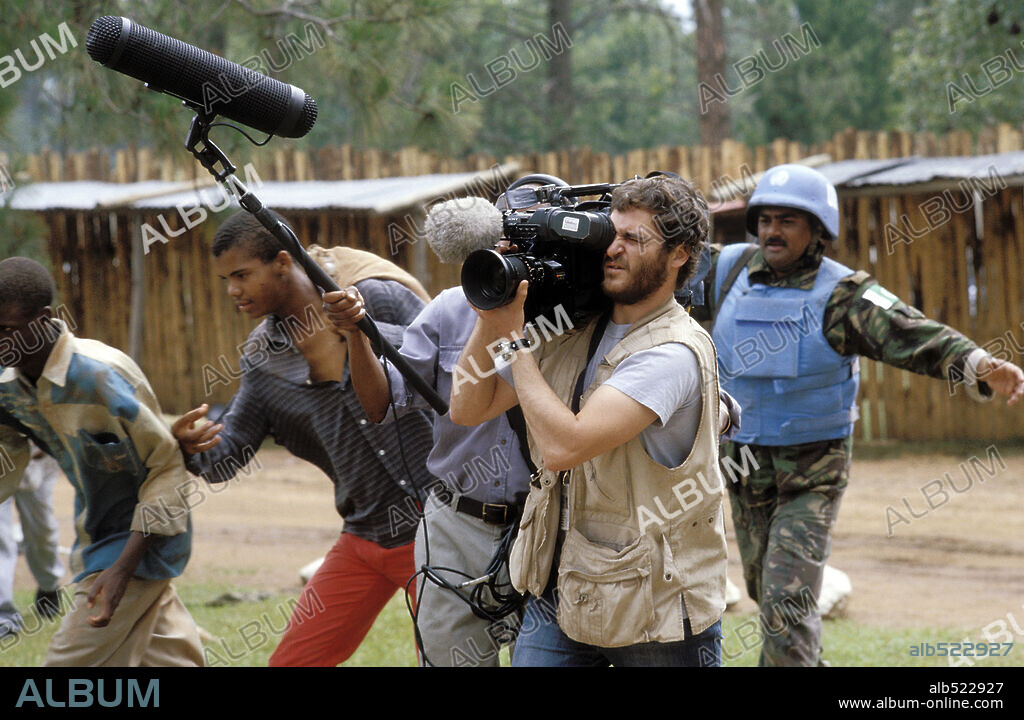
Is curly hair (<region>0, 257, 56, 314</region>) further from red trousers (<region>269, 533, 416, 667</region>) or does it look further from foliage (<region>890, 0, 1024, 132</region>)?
foliage (<region>890, 0, 1024, 132</region>)

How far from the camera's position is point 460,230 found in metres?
3.59

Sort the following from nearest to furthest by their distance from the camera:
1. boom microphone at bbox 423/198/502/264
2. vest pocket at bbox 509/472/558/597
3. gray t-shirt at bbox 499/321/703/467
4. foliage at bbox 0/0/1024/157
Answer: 1. gray t-shirt at bbox 499/321/703/467
2. vest pocket at bbox 509/472/558/597
3. boom microphone at bbox 423/198/502/264
4. foliage at bbox 0/0/1024/157

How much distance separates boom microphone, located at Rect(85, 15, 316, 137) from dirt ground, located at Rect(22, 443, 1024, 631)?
183 inches

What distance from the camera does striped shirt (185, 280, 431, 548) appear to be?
4023mm

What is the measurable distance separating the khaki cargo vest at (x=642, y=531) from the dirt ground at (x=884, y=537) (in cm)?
396

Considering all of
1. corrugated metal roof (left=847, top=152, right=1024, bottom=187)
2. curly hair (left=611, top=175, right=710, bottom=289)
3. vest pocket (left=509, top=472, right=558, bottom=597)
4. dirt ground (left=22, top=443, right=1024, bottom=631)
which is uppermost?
curly hair (left=611, top=175, right=710, bottom=289)

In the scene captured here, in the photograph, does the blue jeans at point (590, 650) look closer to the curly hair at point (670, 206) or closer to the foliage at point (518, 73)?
the curly hair at point (670, 206)

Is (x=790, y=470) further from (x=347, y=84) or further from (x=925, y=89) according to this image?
(x=925, y=89)

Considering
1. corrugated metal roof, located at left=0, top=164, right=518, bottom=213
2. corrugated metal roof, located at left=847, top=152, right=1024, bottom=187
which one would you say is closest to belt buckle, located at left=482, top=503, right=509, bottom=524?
corrugated metal roof, located at left=0, top=164, right=518, bottom=213

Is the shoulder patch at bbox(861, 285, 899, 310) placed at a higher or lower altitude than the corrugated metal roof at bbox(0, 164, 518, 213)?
lower

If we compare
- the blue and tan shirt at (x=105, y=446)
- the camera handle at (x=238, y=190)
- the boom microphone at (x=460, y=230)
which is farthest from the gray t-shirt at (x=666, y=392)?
the blue and tan shirt at (x=105, y=446)

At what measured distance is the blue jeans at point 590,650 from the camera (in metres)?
2.72

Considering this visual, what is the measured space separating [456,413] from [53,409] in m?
1.62
